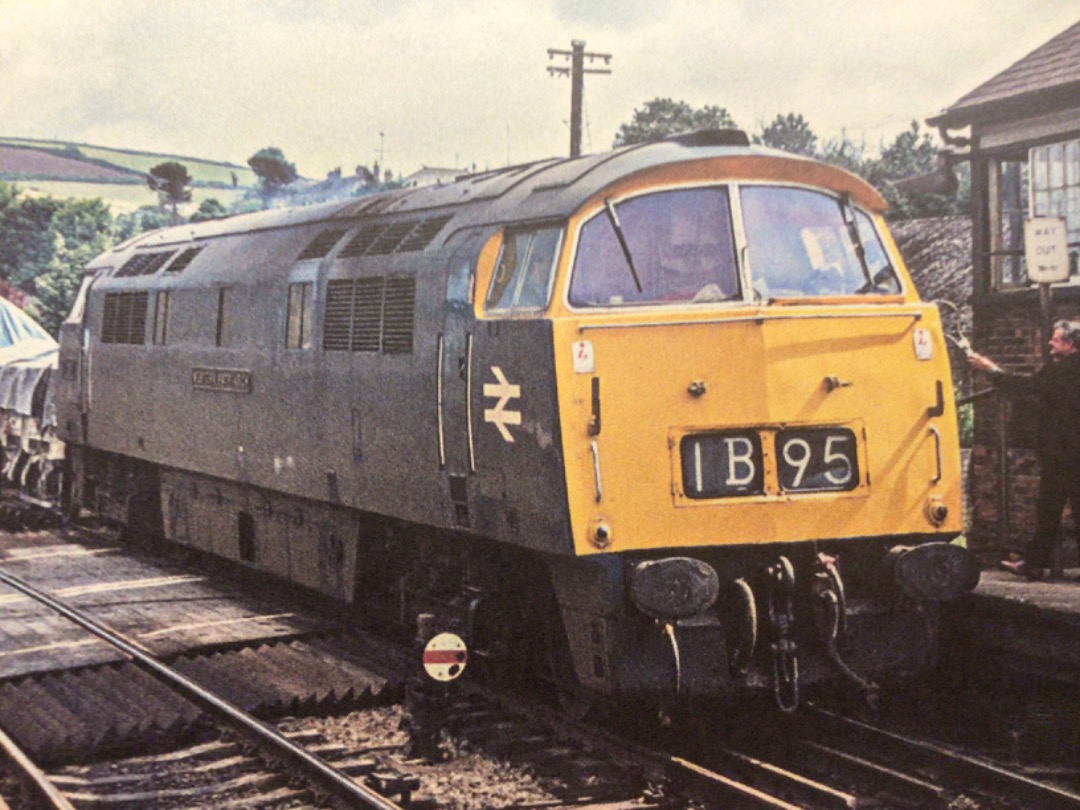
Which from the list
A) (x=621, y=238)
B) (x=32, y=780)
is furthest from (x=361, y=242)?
(x=32, y=780)

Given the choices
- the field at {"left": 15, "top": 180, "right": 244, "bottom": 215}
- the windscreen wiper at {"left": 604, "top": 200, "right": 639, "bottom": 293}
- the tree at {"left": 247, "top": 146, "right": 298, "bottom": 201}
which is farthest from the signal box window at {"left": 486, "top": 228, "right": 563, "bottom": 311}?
the field at {"left": 15, "top": 180, "right": 244, "bottom": 215}

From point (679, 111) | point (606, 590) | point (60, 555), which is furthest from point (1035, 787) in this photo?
point (679, 111)

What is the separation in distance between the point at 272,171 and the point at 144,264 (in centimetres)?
4269

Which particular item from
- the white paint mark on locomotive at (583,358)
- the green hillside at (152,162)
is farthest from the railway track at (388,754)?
the green hillside at (152,162)

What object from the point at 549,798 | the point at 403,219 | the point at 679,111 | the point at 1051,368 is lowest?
the point at 549,798

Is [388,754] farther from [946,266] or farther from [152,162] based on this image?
[152,162]

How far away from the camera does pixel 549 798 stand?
23.6ft

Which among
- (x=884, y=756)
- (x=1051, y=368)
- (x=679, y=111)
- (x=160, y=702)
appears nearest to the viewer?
(x=884, y=756)

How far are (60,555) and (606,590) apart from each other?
982 centimetres

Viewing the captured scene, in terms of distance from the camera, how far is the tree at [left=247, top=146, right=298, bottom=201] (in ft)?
186

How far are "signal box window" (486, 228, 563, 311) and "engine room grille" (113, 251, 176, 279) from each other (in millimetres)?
6995

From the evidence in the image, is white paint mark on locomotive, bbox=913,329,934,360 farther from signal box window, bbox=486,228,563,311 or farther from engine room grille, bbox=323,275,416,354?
engine room grille, bbox=323,275,416,354

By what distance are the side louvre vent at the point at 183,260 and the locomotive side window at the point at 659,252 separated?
6.86 m

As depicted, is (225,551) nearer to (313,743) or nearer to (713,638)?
(313,743)
